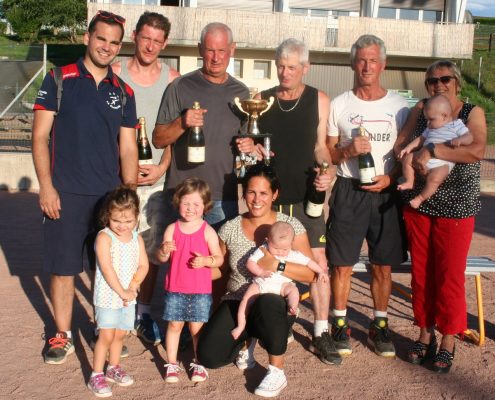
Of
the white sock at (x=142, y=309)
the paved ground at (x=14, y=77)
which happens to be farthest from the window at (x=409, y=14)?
the white sock at (x=142, y=309)

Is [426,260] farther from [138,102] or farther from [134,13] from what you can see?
[134,13]

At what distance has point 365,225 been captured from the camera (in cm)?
553

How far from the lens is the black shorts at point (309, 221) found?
18.1 ft

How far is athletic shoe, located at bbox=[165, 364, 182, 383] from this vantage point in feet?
16.3

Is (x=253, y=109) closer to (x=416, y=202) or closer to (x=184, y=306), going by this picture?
(x=416, y=202)

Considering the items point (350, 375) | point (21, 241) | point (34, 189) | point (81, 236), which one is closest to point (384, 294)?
point (350, 375)

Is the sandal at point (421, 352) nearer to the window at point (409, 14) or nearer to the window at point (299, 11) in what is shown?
the window at point (299, 11)

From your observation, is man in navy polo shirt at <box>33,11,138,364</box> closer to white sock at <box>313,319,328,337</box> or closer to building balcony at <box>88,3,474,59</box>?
white sock at <box>313,319,328,337</box>

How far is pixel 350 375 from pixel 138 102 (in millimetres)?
2620

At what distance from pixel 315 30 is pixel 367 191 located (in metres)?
25.9

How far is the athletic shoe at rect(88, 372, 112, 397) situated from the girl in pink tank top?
44 centimetres

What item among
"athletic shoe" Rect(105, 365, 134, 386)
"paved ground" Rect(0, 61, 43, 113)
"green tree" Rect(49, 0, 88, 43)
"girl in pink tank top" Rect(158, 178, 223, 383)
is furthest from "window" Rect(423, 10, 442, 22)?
"athletic shoe" Rect(105, 365, 134, 386)

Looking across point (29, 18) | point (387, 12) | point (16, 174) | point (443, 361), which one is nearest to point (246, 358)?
point (443, 361)

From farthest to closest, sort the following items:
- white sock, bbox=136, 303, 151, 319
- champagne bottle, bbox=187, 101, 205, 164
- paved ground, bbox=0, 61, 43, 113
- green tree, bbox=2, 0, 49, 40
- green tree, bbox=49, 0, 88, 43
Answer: green tree, bbox=2, 0, 49, 40
green tree, bbox=49, 0, 88, 43
paved ground, bbox=0, 61, 43, 113
white sock, bbox=136, 303, 151, 319
champagne bottle, bbox=187, 101, 205, 164
